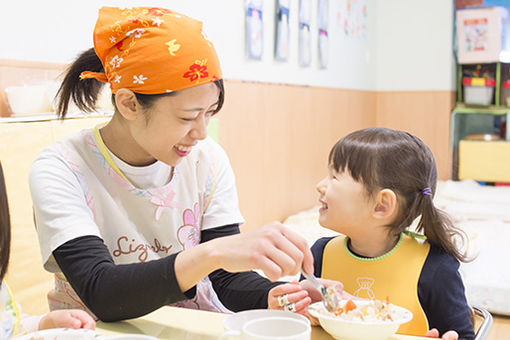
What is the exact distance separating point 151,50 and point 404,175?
637 millimetres

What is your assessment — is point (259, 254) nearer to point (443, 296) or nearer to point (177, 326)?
point (177, 326)

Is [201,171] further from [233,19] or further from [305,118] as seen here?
[305,118]

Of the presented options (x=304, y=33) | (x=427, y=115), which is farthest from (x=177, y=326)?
(x=427, y=115)

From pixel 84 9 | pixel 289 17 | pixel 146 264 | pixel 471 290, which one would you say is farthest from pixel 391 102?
pixel 146 264

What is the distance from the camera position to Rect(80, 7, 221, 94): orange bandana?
1.21 m

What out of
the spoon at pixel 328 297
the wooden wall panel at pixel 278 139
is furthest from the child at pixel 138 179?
the wooden wall panel at pixel 278 139

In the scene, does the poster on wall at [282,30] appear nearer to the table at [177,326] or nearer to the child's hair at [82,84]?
the child's hair at [82,84]

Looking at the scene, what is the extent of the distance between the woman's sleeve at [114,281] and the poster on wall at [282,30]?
9.40 feet

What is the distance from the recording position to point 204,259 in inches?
37.1

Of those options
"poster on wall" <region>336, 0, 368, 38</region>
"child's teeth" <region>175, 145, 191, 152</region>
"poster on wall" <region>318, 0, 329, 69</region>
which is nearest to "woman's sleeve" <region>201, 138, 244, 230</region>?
"child's teeth" <region>175, 145, 191, 152</region>

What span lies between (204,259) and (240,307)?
1.27 ft

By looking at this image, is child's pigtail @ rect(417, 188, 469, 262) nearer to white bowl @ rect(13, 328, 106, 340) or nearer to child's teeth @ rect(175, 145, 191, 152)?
child's teeth @ rect(175, 145, 191, 152)

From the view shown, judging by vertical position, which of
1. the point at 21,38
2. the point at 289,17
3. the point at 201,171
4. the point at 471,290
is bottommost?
the point at 471,290

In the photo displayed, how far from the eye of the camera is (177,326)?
1.01 metres
